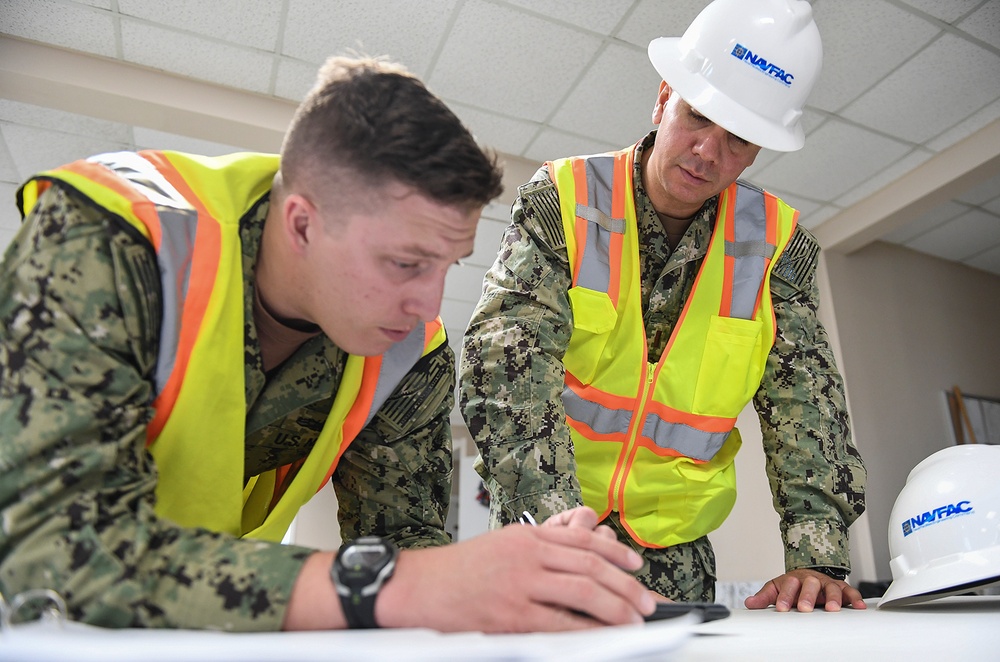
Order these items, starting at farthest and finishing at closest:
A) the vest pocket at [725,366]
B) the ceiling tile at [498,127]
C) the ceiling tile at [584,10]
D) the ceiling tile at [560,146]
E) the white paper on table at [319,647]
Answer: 1. the ceiling tile at [560,146]
2. the ceiling tile at [498,127]
3. the ceiling tile at [584,10]
4. the vest pocket at [725,366]
5. the white paper on table at [319,647]

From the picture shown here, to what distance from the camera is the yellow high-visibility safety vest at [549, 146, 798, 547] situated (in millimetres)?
1318

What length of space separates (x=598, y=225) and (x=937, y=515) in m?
0.72

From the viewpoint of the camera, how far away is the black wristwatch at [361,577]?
24.3 inches

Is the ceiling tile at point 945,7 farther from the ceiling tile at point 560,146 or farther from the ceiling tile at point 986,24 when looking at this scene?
the ceiling tile at point 560,146

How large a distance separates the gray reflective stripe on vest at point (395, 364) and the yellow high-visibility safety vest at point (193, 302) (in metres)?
0.23

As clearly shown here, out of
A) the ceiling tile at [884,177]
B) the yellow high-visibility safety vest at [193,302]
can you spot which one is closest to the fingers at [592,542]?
the yellow high-visibility safety vest at [193,302]

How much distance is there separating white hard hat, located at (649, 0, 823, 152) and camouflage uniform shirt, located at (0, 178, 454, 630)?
1098 mm

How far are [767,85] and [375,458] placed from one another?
1.05m

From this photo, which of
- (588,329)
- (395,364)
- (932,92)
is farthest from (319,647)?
(932,92)

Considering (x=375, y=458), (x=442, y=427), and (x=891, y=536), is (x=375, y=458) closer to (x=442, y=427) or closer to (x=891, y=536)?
(x=442, y=427)

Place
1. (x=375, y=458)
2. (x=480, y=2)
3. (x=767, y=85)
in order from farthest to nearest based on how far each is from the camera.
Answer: (x=480, y=2) < (x=767, y=85) < (x=375, y=458)

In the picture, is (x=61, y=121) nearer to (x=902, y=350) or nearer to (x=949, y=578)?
(x=949, y=578)

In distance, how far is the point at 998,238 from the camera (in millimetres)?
4625

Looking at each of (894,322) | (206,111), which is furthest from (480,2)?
(894,322)
